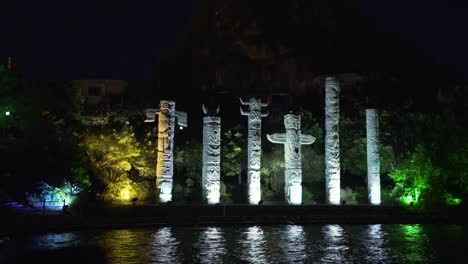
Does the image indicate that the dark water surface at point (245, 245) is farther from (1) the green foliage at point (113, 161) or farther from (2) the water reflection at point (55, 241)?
(1) the green foliage at point (113, 161)

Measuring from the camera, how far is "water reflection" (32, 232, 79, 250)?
17078 millimetres

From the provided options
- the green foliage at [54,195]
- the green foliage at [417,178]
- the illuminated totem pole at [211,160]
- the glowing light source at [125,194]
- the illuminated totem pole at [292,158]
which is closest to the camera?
the green foliage at [54,195]

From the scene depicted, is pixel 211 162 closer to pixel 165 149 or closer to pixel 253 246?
pixel 165 149

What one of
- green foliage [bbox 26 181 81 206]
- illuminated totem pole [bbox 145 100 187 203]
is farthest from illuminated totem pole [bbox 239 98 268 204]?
green foliage [bbox 26 181 81 206]

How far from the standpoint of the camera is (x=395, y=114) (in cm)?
3969

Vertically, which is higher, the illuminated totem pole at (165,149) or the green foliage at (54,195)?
the illuminated totem pole at (165,149)

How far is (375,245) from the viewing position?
17.9 m

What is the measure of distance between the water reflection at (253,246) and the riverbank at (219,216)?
3.46 m

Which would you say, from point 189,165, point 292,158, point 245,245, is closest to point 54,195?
point 189,165

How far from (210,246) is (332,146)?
1769 cm

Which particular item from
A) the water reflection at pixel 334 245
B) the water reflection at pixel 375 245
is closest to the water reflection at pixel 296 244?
the water reflection at pixel 334 245

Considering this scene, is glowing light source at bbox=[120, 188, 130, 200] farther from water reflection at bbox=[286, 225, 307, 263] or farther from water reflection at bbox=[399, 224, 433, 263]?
water reflection at bbox=[399, 224, 433, 263]

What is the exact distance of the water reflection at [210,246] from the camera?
1508 cm

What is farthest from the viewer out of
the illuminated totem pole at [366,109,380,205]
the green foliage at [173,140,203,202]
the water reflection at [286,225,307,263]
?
the green foliage at [173,140,203,202]
